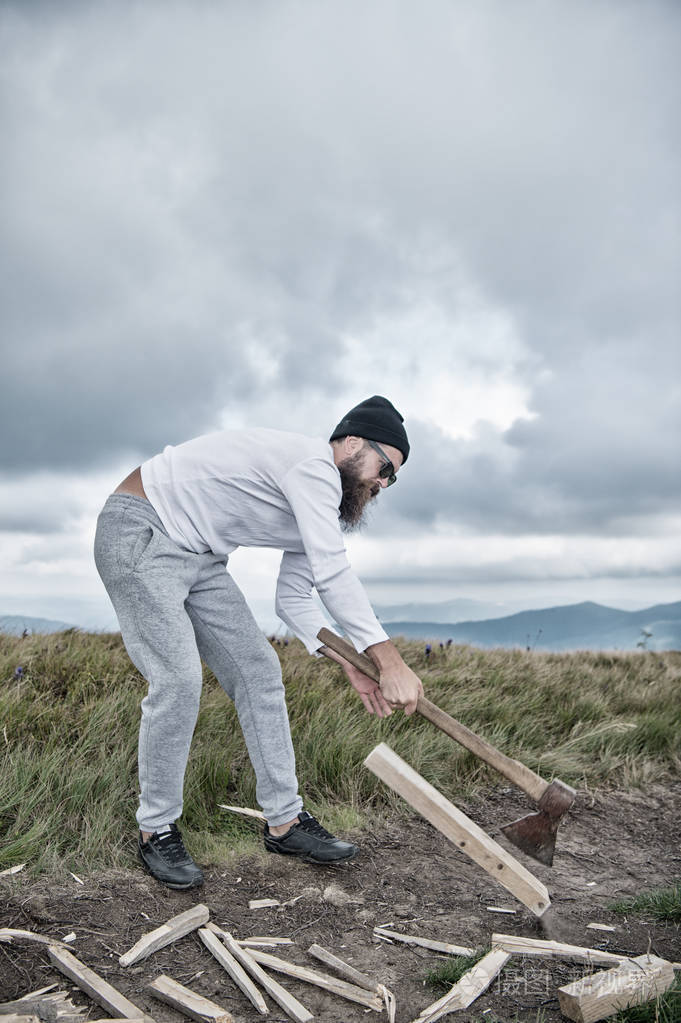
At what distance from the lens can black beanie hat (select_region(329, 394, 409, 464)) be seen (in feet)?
12.9

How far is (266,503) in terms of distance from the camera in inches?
156

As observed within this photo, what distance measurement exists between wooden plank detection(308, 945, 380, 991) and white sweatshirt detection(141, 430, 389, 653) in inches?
49.2

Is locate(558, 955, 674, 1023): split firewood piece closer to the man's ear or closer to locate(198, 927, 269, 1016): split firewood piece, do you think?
locate(198, 927, 269, 1016): split firewood piece

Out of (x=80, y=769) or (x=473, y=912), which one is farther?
(x=80, y=769)

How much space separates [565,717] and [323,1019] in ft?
15.0

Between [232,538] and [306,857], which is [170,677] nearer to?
[232,538]

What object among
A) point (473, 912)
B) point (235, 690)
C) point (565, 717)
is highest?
point (235, 690)

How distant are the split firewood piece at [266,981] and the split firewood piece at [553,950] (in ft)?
3.00

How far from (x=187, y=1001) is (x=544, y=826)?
1.72 metres

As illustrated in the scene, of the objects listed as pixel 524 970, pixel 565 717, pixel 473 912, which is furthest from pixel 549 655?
Answer: pixel 524 970

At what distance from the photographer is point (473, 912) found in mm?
3889

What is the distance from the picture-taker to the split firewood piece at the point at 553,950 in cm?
329

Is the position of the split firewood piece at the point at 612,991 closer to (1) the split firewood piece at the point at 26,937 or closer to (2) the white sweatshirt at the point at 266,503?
(2) the white sweatshirt at the point at 266,503

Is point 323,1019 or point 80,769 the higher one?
point 80,769
